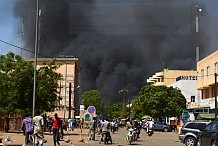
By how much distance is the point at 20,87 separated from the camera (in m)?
40.1

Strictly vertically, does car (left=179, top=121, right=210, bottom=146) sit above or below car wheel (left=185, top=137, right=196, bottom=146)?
above

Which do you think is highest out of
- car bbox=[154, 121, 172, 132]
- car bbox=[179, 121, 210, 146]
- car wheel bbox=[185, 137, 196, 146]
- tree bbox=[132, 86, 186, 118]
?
tree bbox=[132, 86, 186, 118]

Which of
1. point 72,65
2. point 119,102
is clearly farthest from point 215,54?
point 119,102

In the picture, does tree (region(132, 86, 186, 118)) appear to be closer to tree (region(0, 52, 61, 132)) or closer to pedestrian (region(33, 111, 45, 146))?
tree (region(0, 52, 61, 132))

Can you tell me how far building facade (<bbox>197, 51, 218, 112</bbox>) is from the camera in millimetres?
61125

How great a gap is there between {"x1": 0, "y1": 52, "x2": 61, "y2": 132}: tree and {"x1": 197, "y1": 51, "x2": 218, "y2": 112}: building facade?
27.3 meters

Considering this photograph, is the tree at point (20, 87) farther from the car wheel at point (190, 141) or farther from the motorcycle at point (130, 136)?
the car wheel at point (190, 141)

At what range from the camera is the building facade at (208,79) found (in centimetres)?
6112

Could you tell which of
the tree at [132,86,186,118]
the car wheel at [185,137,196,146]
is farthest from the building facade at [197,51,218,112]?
the car wheel at [185,137,196,146]

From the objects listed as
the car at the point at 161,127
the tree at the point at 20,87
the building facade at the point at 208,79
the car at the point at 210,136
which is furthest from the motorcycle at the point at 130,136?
the car at the point at 161,127

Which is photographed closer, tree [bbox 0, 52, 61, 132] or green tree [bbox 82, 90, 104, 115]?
tree [bbox 0, 52, 61, 132]

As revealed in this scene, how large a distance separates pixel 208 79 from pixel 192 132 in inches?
1595

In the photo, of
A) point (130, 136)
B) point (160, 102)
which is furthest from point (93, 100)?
point (130, 136)

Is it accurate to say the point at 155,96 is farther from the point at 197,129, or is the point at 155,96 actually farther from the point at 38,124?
the point at 38,124
